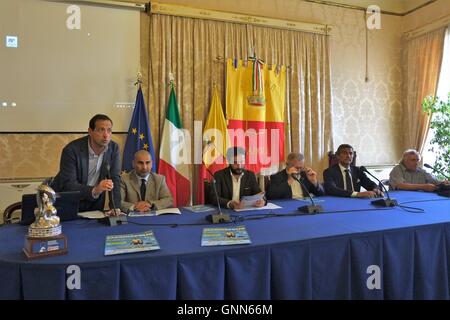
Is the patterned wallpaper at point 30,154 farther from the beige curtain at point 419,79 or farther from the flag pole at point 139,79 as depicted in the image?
the beige curtain at point 419,79

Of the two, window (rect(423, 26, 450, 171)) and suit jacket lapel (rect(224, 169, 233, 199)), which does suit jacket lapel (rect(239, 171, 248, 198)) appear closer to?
suit jacket lapel (rect(224, 169, 233, 199))

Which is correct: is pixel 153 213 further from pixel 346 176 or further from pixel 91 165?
pixel 346 176

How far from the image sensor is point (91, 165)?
8.56 feet

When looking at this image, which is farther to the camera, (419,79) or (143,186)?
(419,79)

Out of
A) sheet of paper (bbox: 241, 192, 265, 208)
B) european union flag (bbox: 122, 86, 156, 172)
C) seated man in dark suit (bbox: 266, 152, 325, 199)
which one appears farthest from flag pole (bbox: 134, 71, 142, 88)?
sheet of paper (bbox: 241, 192, 265, 208)

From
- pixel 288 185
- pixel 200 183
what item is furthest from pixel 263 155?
pixel 288 185

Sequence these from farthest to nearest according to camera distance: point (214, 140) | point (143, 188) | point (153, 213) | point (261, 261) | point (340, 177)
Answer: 1. point (214, 140)
2. point (340, 177)
3. point (143, 188)
4. point (153, 213)
5. point (261, 261)

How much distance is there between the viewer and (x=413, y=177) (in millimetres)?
3773

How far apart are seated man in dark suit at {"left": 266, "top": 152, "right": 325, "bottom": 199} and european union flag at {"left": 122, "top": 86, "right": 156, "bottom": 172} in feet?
5.09

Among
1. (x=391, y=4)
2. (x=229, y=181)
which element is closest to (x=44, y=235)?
(x=229, y=181)

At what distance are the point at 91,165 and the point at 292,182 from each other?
181 centimetres

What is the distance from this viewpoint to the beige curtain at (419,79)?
4902mm

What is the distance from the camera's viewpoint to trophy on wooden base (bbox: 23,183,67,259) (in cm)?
146

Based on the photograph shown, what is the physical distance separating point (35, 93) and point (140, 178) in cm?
187
